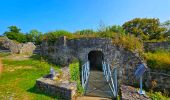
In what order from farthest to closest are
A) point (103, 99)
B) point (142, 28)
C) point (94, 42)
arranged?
point (142, 28) → point (94, 42) → point (103, 99)

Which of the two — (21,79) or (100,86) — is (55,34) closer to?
(21,79)

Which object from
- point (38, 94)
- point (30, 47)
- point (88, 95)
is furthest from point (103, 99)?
point (30, 47)

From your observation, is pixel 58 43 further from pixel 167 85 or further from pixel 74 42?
pixel 167 85

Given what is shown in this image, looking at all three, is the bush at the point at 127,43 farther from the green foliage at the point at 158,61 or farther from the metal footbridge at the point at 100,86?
the metal footbridge at the point at 100,86

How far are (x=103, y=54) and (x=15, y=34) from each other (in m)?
31.4

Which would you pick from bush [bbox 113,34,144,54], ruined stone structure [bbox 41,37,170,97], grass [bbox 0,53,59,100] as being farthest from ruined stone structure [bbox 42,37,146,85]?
grass [bbox 0,53,59,100]

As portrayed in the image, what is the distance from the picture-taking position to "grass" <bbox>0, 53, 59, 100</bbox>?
926 centimetres

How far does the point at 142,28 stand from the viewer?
131 ft

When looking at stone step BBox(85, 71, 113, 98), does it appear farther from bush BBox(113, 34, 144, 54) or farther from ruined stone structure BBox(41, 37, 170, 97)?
bush BBox(113, 34, 144, 54)

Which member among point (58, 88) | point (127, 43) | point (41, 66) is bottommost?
point (58, 88)

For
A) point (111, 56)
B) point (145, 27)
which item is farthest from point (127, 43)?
point (145, 27)

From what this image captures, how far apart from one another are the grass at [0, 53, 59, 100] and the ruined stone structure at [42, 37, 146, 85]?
2.09 m

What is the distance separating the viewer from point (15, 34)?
44781mm

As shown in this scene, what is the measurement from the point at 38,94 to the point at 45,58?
1045 cm
